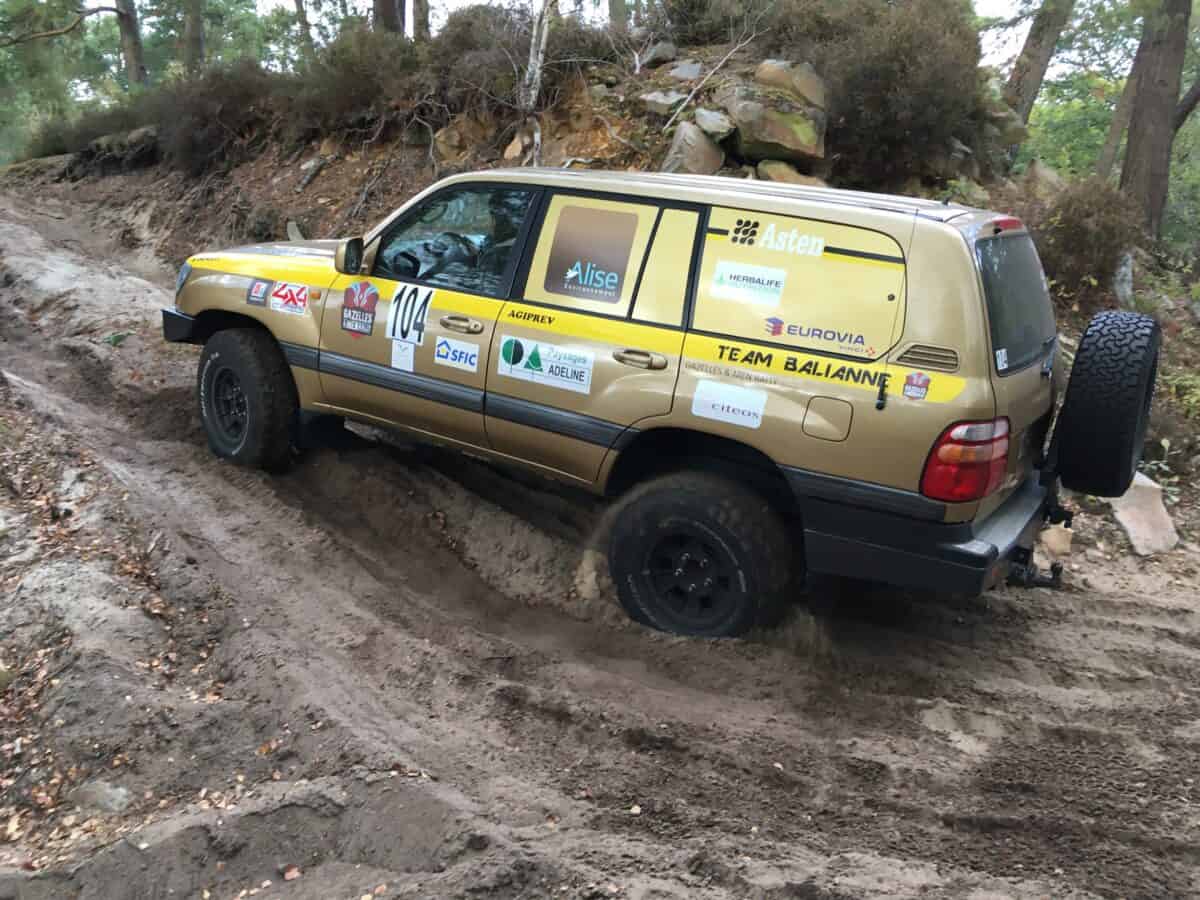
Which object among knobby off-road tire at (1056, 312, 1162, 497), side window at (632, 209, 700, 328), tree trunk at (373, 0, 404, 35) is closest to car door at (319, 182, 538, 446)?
side window at (632, 209, 700, 328)

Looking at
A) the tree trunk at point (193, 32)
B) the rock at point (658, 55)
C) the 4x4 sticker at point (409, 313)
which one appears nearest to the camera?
the 4x4 sticker at point (409, 313)

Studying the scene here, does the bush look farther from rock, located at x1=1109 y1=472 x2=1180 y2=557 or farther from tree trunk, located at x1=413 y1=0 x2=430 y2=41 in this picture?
tree trunk, located at x1=413 y1=0 x2=430 y2=41

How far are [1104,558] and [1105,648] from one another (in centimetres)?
123

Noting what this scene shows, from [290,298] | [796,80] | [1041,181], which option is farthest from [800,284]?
[1041,181]

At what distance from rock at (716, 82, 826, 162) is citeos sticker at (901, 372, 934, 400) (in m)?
5.54

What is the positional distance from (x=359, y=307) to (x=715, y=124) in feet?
16.4

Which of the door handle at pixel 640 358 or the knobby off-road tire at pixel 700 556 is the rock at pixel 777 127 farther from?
the knobby off-road tire at pixel 700 556

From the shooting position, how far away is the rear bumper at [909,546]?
340cm

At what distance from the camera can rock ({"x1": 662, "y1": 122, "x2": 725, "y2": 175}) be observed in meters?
8.25

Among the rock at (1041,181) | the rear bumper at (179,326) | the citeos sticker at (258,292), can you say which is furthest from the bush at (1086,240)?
the rear bumper at (179,326)

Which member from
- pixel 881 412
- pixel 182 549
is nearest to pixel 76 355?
pixel 182 549

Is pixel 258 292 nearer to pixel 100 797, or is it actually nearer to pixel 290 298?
pixel 290 298

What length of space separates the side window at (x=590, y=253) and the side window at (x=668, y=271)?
0.06 meters

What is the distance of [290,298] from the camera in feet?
16.4
